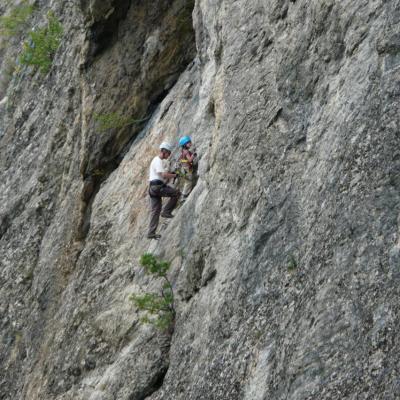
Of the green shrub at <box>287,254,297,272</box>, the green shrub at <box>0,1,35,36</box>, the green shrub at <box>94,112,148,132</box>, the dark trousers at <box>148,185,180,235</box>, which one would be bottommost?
the dark trousers at <box>148,185,180,235</box>

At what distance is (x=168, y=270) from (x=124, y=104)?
5439 millimetres

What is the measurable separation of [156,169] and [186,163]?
0.77 meters

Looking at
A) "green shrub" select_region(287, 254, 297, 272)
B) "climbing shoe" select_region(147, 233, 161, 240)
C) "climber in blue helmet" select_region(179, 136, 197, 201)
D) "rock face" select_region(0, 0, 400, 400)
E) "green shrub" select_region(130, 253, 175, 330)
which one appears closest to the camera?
"rock face" select_region(0, 0, 400, 400)

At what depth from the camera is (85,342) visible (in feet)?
49.9

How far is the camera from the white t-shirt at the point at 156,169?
594 inches

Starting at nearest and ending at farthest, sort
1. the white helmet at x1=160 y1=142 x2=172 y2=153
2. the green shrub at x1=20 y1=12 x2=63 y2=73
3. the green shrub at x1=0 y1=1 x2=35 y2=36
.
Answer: the white helmet at x1=160 y1=142 x2=172 y2=153, the green shrub at x1=20 y1=12 x2=63 y2=73, the green shrub at x1=0 y1=1 x2=35 y2=36

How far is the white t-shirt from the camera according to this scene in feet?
49.5

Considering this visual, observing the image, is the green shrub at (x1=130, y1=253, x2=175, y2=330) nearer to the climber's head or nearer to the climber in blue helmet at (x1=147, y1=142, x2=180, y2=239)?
the climber in blue helmet at (x1=147, y1=142, x2=180, y2=239)

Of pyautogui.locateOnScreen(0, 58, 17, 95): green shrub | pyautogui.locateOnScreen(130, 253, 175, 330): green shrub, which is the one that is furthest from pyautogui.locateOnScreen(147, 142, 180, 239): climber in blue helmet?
pyautogui.locateOnScreen(0, 58, 17, 95): green shrub

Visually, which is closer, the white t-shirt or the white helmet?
the white t-shirt

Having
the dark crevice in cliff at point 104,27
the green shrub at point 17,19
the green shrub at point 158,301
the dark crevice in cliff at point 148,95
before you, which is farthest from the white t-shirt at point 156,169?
the green shrub at point 17,19

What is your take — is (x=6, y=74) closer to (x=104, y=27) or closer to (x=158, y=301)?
(x=104, y=27)

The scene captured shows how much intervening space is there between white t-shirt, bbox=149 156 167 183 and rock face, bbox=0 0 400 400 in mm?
854

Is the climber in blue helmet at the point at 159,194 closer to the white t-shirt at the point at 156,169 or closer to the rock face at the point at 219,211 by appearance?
the white t-shirt at the point at 156,169
